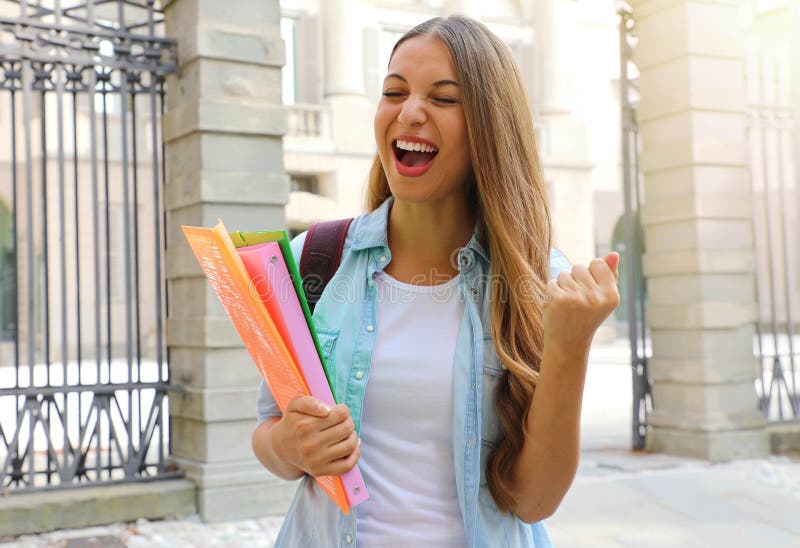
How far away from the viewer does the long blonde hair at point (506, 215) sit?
1.60m

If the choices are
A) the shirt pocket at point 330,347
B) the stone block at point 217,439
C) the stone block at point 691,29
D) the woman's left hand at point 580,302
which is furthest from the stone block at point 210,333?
the stone block at point 691,29

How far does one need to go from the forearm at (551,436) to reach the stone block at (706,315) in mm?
6221

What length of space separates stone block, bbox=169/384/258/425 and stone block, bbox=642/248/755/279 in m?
4.01

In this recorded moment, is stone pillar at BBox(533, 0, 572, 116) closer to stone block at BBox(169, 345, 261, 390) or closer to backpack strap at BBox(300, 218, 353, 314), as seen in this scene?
stone block at BBox(169, 345, 261, 390)

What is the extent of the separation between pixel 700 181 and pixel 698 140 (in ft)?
1.21

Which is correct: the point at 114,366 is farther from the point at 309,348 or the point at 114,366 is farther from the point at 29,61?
the point at 309,348

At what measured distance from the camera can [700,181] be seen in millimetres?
7465

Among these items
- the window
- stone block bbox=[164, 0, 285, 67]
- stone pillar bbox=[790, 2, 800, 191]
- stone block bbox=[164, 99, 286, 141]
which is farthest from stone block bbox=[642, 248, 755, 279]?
the window

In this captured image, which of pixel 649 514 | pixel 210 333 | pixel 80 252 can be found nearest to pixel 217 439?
pixel 210 333

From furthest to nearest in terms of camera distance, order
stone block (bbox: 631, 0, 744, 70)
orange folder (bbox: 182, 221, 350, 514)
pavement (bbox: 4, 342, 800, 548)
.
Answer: stone block (bbox: 631, 0, 744, 70) < pavement (bbox: 4, 342, 800, 548) < orange folder (bbox: 182, 221, 350, 514)

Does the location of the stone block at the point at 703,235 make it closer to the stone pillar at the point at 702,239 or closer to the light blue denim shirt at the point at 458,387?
the stone pillar at the point at 702,239

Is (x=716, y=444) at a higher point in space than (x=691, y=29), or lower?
lower

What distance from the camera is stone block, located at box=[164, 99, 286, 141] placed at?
5676 millimetres

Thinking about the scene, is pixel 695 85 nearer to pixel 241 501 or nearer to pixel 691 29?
pixel 691 29
